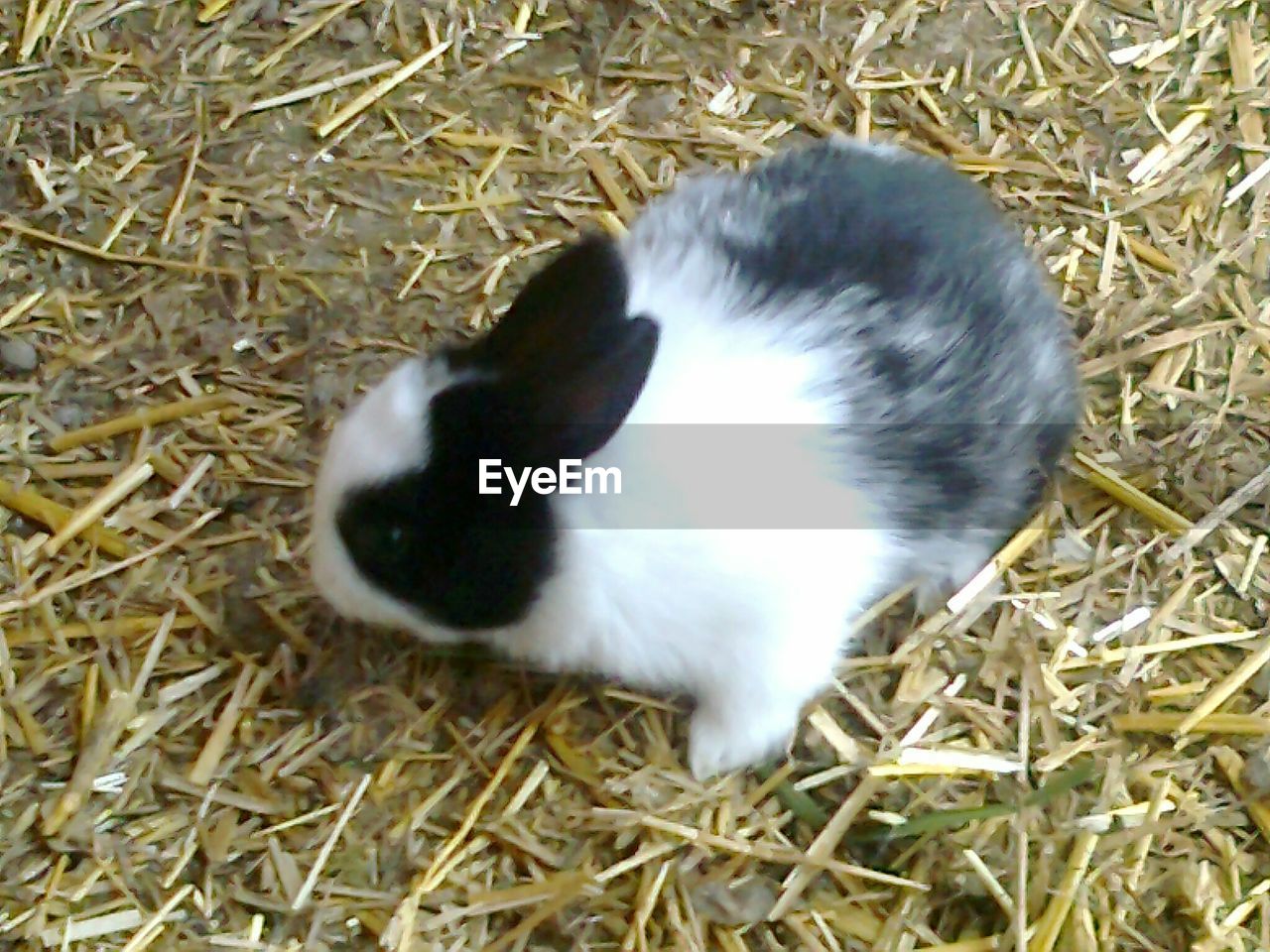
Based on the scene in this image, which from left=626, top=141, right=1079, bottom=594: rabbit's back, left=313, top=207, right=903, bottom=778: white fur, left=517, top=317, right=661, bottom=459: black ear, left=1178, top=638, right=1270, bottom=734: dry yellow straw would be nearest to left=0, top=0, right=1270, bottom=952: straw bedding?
left=1178, top=638, right=1270, bottom=734: dry yellow straw

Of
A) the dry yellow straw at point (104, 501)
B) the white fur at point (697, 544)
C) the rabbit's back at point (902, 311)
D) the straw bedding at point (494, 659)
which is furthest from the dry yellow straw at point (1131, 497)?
the dry yellow straw at point (104, 501)

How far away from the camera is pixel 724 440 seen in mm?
1949

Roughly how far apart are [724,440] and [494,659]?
673 millimetres

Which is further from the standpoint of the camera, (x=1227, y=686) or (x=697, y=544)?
(x=1227, y=686)

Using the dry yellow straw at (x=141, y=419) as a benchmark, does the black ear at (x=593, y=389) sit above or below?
above

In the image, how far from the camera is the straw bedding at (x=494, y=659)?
6.77ft

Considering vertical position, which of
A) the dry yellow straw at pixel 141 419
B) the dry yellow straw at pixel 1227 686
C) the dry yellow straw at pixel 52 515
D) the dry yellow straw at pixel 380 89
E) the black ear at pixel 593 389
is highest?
the black ear at pixel 593 389

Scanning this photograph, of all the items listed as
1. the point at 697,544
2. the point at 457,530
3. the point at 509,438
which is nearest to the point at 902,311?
the point at 697,544

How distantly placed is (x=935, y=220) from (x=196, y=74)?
74.8 inches

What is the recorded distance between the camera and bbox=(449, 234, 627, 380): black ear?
179 cm

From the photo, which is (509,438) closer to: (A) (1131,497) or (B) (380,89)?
(A) (1131,497)

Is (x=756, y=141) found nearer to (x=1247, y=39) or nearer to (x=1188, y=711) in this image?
(x=1247, y=39)

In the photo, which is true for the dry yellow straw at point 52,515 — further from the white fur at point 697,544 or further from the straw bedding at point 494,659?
the white fur at point 697,544

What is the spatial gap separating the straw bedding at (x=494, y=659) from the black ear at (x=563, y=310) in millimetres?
702
